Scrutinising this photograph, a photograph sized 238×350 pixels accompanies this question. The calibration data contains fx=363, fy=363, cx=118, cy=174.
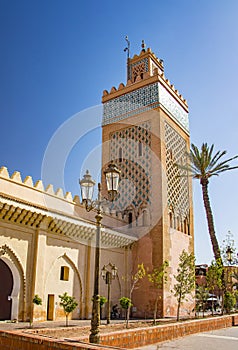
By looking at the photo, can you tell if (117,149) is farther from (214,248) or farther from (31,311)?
(31,311)

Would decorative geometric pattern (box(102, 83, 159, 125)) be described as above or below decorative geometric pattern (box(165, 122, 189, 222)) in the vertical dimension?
above

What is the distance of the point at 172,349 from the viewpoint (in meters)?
6.44

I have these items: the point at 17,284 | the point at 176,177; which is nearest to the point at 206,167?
the point at 176,177

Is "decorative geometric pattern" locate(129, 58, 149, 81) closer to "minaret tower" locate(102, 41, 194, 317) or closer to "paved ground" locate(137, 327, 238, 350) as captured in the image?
"minaret tower" locate(102, 41, 194, 317)

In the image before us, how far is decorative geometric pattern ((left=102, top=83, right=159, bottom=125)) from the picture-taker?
18131mm

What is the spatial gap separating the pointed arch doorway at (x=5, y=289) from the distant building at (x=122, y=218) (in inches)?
1.4

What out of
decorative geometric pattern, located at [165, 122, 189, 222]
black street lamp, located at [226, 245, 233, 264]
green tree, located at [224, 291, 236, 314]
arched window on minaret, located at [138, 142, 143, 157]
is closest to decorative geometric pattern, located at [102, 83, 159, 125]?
decorative geometric pattern, located at [165, 122, 189, 222]

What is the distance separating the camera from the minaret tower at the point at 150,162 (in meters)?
16.1

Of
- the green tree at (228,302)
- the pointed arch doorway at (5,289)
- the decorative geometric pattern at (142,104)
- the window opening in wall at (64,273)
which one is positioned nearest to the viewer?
the window opening in wall at (64,273)

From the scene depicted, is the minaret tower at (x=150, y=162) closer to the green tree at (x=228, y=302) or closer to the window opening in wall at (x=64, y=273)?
the green tree at (x=228, y=302)

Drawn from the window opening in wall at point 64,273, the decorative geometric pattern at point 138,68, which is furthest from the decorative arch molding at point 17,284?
the decorative geometric pattern at point 138,68

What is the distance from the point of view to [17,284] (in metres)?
11.1

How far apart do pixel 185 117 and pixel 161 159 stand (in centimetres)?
505

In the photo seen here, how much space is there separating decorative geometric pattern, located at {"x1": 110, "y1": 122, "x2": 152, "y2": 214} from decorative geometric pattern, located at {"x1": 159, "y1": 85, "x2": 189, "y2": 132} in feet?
5.27
